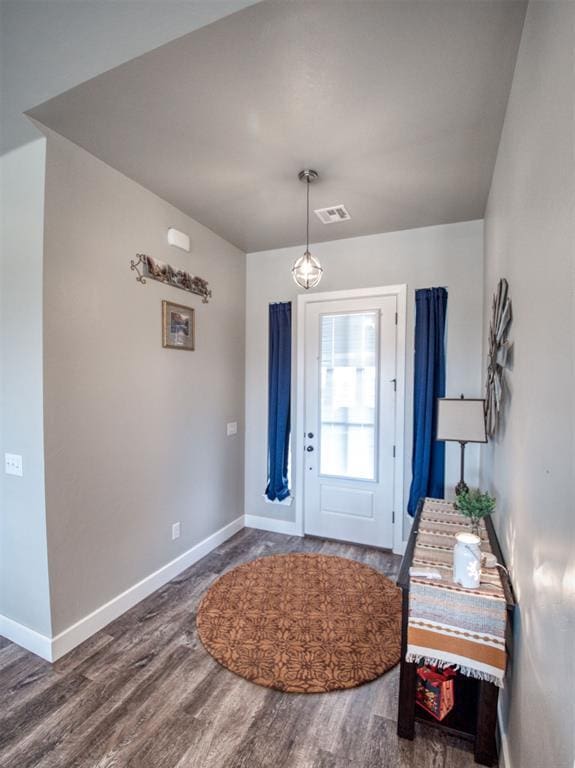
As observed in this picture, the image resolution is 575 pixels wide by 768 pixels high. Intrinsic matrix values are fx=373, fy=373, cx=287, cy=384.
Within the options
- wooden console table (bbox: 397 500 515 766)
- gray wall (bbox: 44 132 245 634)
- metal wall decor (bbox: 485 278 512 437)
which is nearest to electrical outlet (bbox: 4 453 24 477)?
gray wall (bbox: 44 132 245 634)

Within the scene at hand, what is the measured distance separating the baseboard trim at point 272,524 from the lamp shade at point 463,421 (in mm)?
1970

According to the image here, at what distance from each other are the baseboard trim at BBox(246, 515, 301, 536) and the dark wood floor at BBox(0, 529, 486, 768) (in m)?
1.57

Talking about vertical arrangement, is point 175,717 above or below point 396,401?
below

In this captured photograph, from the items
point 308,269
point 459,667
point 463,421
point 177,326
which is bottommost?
point 459,667

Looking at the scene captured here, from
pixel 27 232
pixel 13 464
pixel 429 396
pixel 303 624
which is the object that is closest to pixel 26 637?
pixel 13 464

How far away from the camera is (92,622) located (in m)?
2.25

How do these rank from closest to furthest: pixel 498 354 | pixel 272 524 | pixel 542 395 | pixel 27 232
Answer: pixel 542 395, pixel 498 354, pixel 27 232, pixel 272 524

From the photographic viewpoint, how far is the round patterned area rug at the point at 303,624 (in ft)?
6.45

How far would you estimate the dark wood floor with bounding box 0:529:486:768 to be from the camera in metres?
1.53

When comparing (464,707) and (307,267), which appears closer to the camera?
(464,707)

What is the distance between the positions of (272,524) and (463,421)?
89.7 inches

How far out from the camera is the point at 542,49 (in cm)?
113

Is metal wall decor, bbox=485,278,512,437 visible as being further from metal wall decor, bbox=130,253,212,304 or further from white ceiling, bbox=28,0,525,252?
metal wall decor, bbox=130,253,212,304

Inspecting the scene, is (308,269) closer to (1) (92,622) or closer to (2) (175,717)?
(2) (175,717)
